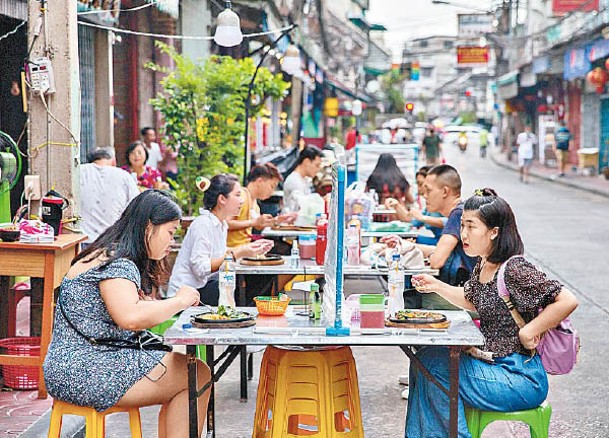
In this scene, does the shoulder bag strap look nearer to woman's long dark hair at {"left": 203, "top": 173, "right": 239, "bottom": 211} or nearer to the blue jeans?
the blue jeans

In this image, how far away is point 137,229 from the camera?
4734 mm

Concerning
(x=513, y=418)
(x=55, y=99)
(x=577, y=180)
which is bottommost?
(x=577, y=180)

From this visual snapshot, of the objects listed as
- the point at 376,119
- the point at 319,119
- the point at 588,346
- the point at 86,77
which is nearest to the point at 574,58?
the point at 319,119

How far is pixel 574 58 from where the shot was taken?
32406 millimetres

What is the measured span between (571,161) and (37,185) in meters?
35.9

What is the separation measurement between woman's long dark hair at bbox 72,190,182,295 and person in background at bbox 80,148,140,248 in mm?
4809

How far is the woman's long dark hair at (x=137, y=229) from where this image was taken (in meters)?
4.71

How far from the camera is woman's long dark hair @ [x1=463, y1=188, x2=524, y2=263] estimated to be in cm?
511

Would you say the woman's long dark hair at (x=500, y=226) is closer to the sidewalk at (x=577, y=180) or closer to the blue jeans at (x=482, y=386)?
the blue jeans at (x=482, y=386)

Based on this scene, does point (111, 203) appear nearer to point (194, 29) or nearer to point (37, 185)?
point (37, 185)

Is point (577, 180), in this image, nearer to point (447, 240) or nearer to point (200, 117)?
point (200, 117)

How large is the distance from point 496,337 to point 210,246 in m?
2.68

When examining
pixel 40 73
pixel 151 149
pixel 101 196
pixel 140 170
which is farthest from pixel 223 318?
pixel 151 149

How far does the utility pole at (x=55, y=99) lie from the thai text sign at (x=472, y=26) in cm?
5060
